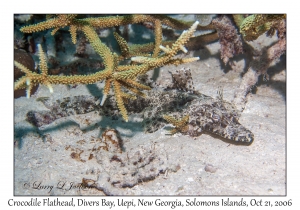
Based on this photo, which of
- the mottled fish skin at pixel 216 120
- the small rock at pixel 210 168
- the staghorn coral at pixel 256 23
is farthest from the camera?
the mottled fish skin at pixel 216 120

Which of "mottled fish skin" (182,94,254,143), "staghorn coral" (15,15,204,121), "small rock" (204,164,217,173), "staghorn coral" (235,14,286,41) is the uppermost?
"staghorn coral" (235,14,286,41)

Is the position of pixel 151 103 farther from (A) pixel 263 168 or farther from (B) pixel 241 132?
(A) pixel 263 168

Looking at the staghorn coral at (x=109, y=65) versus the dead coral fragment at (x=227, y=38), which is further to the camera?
the dead coral fragment at (x=227, y=38)

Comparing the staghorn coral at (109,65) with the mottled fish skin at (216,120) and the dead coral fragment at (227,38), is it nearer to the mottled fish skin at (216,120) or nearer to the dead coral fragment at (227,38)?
the mottled fish skin at (216,120)

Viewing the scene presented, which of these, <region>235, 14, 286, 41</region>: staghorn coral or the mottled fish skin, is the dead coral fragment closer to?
<region>235, 14, 286, 41</region>: staghorn coral

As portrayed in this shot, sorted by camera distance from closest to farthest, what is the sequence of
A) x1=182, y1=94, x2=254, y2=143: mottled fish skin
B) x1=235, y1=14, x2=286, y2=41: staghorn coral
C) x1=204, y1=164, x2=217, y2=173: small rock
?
x1=204, y1=164, x2=217, y2=173: small rock, x1=235, y1=14, x2=286, y2=41: staghorn coral, x1=182, y1=94, x2=254, y2=143: mottled fish skin

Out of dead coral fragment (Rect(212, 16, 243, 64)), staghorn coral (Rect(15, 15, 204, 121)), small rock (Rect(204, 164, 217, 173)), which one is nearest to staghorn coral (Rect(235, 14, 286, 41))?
dead coral fragment (Rect(212, 16, 243, 64))

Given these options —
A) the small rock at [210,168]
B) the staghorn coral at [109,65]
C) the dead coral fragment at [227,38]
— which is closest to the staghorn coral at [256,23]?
the dead coral fragment at [227,38]

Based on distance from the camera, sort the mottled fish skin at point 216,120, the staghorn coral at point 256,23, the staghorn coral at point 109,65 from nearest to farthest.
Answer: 1. the staghorn coral at point 109,65
2. the staghorn coral at point 256,23
3. the mottled fish skin at point 216,120

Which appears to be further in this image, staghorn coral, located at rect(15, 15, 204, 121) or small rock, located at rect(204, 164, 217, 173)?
small rock, located at rect(204, 164, 217, 173)

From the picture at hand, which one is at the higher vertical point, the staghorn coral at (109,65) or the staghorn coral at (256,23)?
the staghorn coral at (256,23)

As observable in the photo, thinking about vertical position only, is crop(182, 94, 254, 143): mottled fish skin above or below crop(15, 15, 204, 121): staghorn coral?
below

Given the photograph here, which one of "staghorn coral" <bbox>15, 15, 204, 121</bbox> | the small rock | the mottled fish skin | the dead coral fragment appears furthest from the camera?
the dead coral fragment
